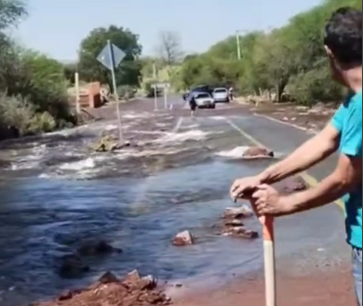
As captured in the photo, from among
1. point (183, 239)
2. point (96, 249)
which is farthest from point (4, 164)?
point (183, 239)

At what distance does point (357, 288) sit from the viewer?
376 centimetres

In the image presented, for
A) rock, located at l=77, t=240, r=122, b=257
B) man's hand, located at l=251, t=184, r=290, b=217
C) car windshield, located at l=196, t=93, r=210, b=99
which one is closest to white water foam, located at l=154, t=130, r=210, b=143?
rock, located at l=77, t=240, r=122, b=257

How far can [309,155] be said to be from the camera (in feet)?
12.7

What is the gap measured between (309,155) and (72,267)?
626 centimetres

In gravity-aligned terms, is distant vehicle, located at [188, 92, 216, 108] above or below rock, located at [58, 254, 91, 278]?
below

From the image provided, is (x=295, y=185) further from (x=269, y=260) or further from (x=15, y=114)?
(x=15, y=114)

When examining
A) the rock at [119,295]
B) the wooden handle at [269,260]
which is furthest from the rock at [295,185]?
the wooden handle at [269,260]

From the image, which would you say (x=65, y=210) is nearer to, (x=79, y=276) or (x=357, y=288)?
(x=79, y=276)

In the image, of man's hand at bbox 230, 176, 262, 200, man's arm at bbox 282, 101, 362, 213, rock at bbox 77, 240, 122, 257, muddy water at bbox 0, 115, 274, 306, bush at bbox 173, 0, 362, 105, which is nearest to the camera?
man's arm at bbox 282, 101, 362, 213

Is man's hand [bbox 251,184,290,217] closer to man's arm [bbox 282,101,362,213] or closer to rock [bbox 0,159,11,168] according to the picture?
man's arm [bbox 282,101,362,213]

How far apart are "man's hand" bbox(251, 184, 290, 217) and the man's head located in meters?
0.53

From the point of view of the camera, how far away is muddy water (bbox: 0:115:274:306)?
376 inches

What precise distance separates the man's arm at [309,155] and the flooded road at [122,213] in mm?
4989

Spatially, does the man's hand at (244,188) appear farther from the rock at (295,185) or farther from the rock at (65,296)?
the rock at (295,185)
